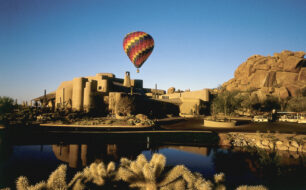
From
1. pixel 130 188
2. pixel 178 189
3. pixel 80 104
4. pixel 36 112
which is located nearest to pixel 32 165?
pixel 130 188

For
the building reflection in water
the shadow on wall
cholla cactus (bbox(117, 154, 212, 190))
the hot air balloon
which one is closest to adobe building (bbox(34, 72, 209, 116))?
the shadow on wall

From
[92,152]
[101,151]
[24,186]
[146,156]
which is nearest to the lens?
[24,186]

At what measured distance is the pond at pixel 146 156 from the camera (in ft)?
30.3

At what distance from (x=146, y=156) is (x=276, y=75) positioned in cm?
6472

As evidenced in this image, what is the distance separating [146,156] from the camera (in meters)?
12.3

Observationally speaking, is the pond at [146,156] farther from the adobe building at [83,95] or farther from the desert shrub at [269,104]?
the desert shrub at [269,104]

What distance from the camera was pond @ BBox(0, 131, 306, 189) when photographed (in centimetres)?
923

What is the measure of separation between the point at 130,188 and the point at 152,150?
9.80 m

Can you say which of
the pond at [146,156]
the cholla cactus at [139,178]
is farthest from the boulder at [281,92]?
the cholla cactus at [139,178]

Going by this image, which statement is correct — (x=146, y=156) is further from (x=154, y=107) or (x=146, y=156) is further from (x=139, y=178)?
(x=154, y=107)

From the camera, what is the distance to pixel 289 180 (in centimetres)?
910

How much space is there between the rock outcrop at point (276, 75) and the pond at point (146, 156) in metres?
47.0

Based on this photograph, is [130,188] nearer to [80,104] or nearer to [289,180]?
[289,180]

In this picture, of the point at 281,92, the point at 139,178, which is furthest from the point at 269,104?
the point at 139,178
